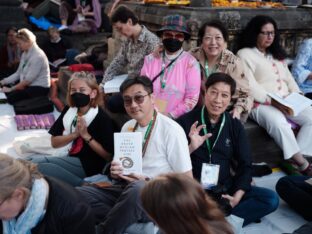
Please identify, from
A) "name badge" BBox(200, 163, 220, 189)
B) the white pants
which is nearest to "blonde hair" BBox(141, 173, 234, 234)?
"name badge" BBox(200, 163, 220, 189)

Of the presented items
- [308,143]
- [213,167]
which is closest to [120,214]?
[213,167]

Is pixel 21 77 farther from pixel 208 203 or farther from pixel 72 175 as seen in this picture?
pixel 208 203

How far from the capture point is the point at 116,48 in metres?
5.93

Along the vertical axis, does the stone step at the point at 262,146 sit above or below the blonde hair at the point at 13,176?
below

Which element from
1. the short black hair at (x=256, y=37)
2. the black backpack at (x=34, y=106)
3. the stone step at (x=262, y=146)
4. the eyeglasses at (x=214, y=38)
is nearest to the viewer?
the eyeglasses at (x=214, y=38)

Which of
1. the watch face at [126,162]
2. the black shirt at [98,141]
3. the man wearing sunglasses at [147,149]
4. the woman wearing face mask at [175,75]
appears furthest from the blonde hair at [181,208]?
the woman wearing face mask at [175,75]

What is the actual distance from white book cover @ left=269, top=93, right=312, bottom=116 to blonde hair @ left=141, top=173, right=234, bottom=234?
8.41ft

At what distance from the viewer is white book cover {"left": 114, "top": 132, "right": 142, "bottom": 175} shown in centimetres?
278

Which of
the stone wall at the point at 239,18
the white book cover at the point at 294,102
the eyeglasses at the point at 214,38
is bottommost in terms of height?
the white book cover at the point at 294,102

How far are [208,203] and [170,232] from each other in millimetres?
181

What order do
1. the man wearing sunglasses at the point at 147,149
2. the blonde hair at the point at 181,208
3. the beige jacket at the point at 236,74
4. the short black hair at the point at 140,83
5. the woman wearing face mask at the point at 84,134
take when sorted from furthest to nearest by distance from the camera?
1. the beige jacket at the point at 236,74
2. the woman wearing face mask at the point at 84,134
3. the short black hair at the point at 140,83
4. the man wearing sunglasses at the point at 147,149
5. the blonde hair at the point at 181,208

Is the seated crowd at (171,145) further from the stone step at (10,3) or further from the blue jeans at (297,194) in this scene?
the stone step at (10,3)

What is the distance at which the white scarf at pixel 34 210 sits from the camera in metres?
1.87

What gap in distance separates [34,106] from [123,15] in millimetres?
2505
